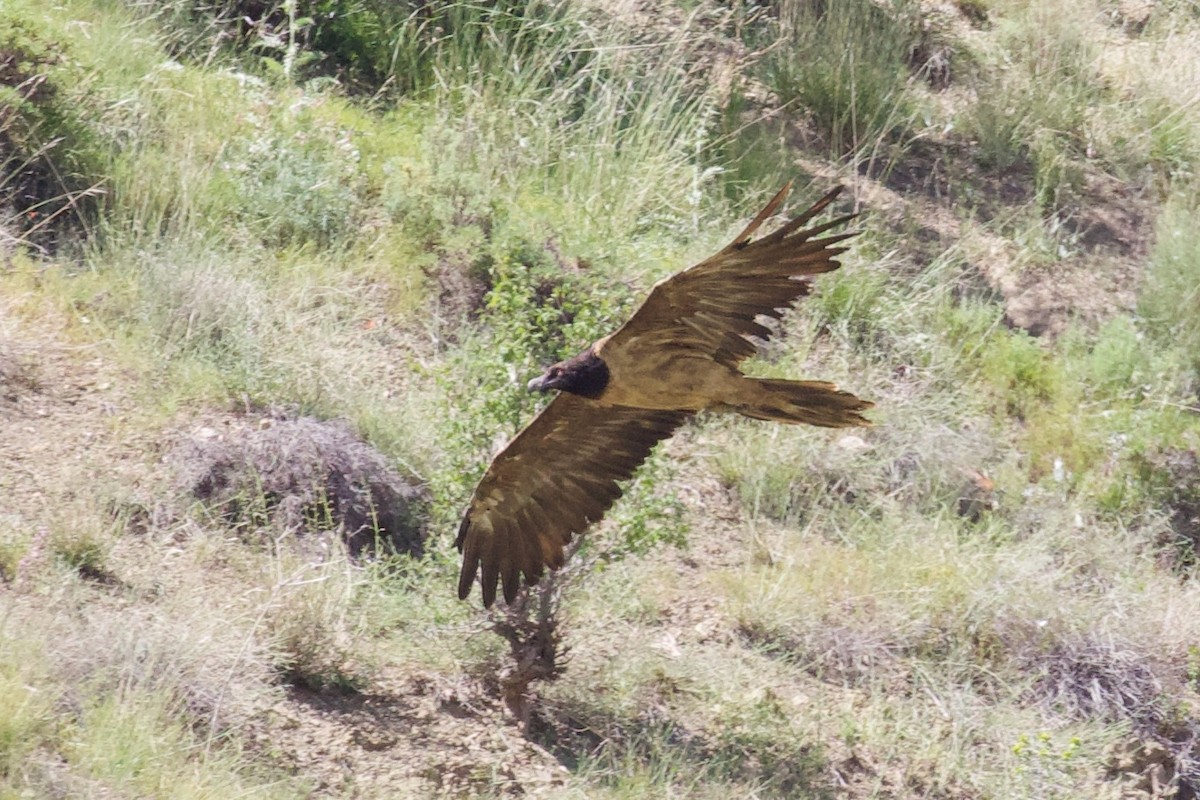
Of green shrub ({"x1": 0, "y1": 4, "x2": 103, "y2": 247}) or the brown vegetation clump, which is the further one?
green shrub ({"x1": 0, "y1": 4, "x2": 103, "y2": 247})

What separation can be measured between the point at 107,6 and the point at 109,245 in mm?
1877

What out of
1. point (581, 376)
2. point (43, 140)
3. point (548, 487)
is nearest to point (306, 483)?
point (548, 487)

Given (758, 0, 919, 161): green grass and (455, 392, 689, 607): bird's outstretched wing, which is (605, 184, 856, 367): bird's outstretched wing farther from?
(758, 0, 919, 161): green grass

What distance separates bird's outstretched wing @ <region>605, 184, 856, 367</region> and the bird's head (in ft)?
0.39

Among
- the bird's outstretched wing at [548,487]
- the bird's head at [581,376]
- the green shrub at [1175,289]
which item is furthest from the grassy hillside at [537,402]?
the bird's head at [581,376]

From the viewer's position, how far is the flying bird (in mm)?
4641

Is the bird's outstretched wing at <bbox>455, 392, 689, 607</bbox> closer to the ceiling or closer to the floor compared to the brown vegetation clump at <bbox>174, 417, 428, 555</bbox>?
closer to the ceiling

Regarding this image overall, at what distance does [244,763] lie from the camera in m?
4.93

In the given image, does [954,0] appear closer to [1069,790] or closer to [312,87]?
[312,87]

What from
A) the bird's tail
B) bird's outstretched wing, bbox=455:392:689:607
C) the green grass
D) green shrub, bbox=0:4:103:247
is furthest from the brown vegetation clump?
the green grass

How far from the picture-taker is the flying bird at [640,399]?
464 centimetres

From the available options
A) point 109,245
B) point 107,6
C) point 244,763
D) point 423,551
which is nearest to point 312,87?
point 107,6

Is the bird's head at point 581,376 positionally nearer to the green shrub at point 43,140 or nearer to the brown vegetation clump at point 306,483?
the brown vegetation clump at point 306,483

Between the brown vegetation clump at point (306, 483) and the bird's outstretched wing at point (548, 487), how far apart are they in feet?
2.45
